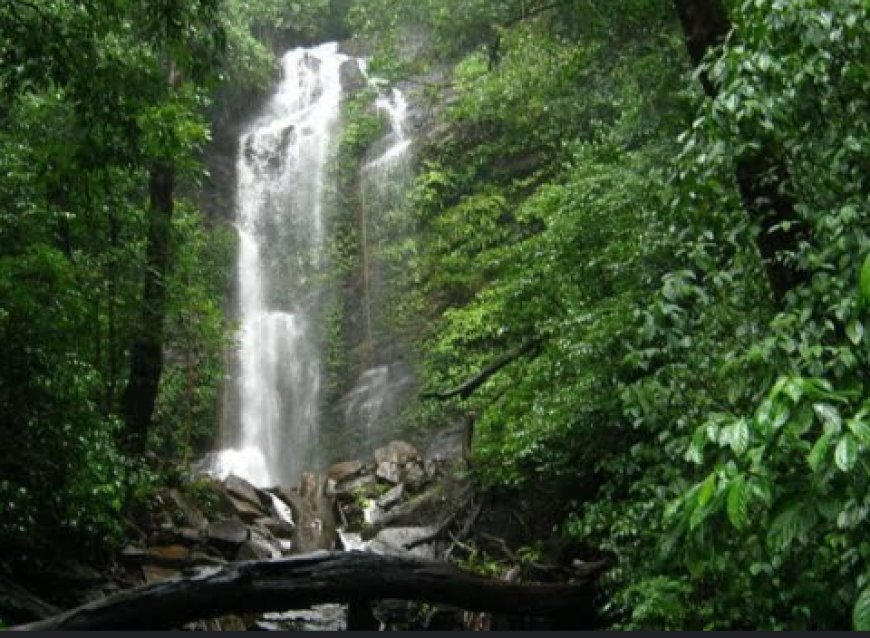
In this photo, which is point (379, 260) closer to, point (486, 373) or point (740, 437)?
point (486, 373)

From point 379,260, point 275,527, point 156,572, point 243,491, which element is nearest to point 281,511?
point 243,491

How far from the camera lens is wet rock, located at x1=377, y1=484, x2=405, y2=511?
15863 mm

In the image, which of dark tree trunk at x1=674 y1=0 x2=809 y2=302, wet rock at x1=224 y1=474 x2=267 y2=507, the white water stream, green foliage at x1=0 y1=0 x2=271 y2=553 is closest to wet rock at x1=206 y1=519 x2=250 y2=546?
green foliage at x1=0 y1=0 x2=271 y2=553

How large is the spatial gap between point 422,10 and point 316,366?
11.4 m

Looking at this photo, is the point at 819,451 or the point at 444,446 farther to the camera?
the point at 444,446

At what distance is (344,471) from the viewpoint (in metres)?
18.9

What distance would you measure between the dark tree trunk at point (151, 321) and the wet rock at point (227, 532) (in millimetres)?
1579

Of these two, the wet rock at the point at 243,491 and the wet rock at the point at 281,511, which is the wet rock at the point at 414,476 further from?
the wet rock at the point at 243,491

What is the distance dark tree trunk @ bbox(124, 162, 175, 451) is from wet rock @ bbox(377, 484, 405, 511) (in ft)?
16.4

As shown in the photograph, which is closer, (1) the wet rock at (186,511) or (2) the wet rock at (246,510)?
(1) the wet rock at (186,511)

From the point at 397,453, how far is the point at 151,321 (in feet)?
26.1

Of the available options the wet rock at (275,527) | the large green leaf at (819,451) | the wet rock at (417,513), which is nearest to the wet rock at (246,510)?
the wet rock at (275,527)

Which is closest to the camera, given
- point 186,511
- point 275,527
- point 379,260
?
point 186,511

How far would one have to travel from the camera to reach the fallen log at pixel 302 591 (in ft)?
21.7
